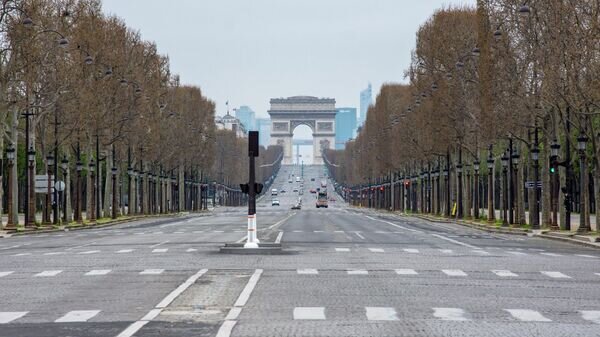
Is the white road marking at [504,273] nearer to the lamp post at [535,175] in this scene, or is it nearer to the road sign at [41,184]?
the lamp post at [535,175]

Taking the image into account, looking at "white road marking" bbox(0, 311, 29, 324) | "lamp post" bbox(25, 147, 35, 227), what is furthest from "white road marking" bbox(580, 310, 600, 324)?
"lamp post" bbox(25, 147, 35, 227)

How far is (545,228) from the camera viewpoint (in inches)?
2416

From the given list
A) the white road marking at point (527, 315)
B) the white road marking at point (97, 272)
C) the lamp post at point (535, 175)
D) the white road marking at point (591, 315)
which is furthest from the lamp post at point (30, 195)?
the white road marking at point (591, 315)

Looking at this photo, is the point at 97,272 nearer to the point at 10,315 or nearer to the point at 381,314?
the point at 10,315

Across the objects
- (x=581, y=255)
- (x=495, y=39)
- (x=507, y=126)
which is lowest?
(x=581, y=255)

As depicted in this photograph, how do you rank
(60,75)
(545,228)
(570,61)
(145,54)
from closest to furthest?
(570,61) → (545,228) → (60,75) → (145,54)

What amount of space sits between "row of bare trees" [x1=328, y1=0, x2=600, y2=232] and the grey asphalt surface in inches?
704

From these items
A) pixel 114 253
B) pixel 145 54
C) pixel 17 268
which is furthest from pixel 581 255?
pixel 145 54

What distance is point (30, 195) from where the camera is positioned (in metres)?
67.3

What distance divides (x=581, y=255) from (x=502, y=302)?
17528mm

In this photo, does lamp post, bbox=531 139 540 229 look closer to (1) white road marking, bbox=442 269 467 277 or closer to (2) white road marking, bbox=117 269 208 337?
(1) white road marking, bbox=442 269 467 277

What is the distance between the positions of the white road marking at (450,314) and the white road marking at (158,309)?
394 cm

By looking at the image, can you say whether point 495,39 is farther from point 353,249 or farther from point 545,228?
point 353,249

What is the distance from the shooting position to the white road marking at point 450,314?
15.7 m
